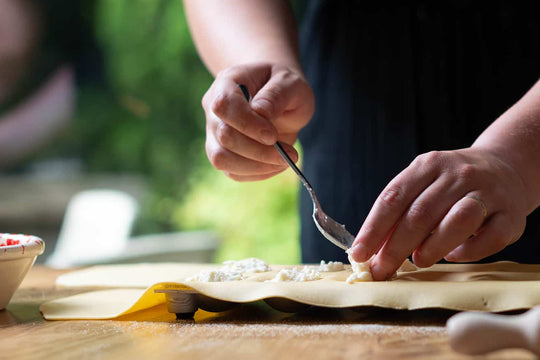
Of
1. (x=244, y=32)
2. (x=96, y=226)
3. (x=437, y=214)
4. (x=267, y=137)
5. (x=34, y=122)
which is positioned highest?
(x=244, y=32)

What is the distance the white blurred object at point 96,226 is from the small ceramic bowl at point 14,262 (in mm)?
2977

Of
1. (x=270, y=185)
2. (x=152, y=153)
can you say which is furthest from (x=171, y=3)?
(x=270, y=185)

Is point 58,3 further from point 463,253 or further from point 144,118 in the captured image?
point 463,253

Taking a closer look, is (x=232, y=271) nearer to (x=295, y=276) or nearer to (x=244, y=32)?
(x=295, y=276)

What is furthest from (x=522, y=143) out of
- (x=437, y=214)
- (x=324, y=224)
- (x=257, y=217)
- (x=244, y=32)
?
(x=257, y=217)

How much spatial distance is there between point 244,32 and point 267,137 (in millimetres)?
456

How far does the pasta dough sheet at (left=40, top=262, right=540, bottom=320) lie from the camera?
72 centimetres

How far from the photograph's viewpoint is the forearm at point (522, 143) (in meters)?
0.89

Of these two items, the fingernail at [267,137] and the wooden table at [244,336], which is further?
the fingernail at [267,137]

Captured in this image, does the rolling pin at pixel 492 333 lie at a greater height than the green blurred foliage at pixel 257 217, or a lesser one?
greater

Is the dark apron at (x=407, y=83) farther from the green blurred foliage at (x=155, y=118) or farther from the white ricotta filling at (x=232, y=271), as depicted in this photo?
the green blurred foliage at (x=155, y=118)

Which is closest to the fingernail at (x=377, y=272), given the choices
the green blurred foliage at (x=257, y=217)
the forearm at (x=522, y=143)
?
the forearm at (x=522, y=143)

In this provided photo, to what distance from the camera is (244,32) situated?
1.32 metres

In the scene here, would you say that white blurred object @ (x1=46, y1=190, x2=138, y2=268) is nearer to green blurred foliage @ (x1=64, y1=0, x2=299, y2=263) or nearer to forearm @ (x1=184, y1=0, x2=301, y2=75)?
green blurred foliage @ (x1=64, y1=0, x2=299, y2=263)
